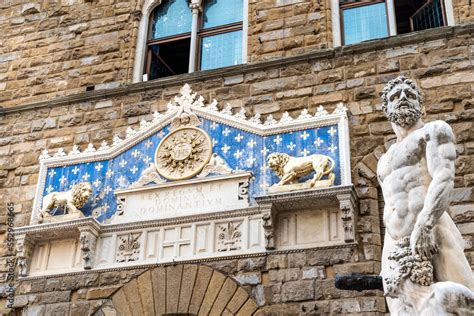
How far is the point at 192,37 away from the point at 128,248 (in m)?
2.97

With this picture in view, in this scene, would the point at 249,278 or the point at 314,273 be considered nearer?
the point at 314,273

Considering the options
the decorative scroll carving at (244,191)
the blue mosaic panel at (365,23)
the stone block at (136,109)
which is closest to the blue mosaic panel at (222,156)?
the decorative scroll carving at (244,191)

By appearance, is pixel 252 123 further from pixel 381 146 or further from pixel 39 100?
pixel 39 100

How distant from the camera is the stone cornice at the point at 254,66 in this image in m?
7.69

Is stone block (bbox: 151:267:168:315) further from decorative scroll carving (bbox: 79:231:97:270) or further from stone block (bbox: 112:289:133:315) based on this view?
decorative scroll carving (bbox: 79:231:97:270)

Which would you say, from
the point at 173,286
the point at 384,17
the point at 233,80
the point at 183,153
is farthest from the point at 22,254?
the point at 384,17

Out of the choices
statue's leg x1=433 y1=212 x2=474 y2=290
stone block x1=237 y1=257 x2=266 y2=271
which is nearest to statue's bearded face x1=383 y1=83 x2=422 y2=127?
statue's leg x1=433 y1=212 x2=474 y2=290

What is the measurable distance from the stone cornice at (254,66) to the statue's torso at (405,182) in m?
3.24

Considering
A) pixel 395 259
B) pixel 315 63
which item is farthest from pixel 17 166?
pixel 395 259

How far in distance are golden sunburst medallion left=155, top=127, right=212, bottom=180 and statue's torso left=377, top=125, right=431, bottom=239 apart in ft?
10.9

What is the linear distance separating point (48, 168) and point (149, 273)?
2.05 m

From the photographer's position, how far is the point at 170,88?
8.59 m

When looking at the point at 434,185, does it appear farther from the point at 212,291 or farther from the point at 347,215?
the point at 212,291

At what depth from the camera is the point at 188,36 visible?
30.3 feet
